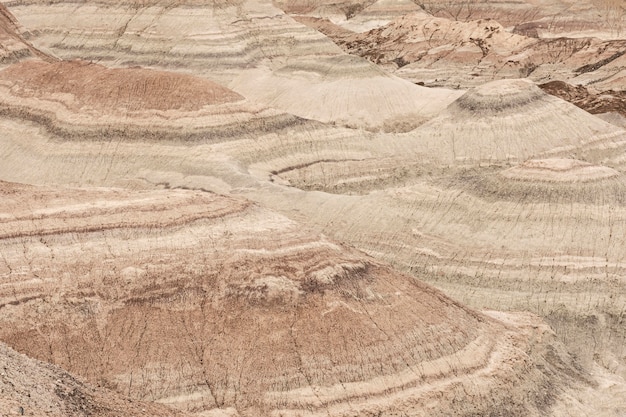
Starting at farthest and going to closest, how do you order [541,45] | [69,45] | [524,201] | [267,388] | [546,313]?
[541,45], [69,45], [524,201], [546,313], [267,388]

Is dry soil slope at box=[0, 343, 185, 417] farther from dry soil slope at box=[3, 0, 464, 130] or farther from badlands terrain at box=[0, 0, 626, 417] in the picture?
dry soil slope at box=[3, 0, 464, 130]

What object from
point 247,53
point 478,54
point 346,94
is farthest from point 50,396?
point 478,54

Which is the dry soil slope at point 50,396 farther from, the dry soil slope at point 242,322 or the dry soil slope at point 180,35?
the dry soil slope at point 180,35

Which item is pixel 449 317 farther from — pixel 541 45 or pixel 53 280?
pixel 541 45

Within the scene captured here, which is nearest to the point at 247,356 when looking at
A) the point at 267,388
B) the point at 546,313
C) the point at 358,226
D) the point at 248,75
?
the point at 267,388

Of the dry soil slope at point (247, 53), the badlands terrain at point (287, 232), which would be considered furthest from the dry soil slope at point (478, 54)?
Result: the dry soil slope at point (247, 53)

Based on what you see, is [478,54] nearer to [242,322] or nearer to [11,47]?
[11,47]
